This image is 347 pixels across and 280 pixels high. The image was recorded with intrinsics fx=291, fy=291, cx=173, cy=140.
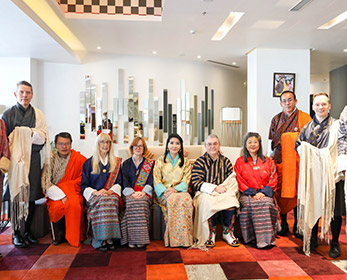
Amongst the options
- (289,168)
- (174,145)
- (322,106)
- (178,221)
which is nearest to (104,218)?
(178,221)

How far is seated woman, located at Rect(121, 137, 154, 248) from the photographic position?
2723 millimetres

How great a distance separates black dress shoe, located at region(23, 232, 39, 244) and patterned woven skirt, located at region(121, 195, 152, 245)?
2.86 feet

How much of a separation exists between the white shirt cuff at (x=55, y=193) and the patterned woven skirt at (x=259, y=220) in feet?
5.81

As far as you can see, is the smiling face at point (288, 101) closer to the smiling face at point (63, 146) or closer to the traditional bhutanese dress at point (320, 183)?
the traditional bhutanese dress at point (320, 183)

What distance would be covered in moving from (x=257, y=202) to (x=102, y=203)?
1471mm

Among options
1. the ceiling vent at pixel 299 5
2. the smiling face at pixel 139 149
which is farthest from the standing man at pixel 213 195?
the ceiling vent at pixel 299 5

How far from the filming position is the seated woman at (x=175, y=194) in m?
2.74

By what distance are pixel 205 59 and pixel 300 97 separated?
7.32ft

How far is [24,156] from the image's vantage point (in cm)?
268

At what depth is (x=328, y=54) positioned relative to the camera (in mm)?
6188

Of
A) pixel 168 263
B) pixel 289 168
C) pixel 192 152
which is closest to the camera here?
pixel 168 263

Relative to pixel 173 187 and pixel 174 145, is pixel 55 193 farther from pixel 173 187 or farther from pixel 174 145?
pixel 174 145

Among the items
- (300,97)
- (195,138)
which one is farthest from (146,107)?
(300,97)

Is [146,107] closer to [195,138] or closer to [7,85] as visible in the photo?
→ [195,138]
